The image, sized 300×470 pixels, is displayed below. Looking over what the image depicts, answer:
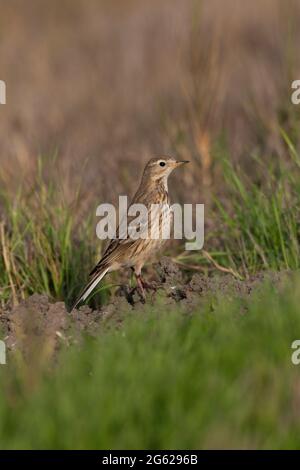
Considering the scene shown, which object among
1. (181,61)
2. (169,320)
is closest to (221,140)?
(181,61)

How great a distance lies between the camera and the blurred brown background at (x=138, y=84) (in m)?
10.4

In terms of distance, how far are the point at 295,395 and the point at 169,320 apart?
103cm

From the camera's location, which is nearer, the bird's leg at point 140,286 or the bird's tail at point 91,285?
the bird's leg at point 140,286

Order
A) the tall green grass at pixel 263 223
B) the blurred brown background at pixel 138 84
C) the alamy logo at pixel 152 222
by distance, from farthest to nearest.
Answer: the blurred brown background at pixel 138 84
the tall green grass at pixel 263 223
the alamy logo at pixel 152 222

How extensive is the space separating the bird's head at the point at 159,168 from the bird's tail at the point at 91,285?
0.95 m

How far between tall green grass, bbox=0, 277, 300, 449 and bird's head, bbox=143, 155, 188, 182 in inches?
91.4

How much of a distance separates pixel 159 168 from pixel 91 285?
121cm

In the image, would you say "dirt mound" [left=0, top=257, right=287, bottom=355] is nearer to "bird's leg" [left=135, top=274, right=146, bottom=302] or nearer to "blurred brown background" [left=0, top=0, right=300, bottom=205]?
"bird's leg" [left=135, top=274, right=146, bottom=302]

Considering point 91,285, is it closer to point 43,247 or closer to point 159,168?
point 43,247

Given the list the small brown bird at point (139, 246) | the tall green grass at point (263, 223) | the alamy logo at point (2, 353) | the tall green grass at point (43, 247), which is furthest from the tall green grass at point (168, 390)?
the tall green grass at point (43, 247)

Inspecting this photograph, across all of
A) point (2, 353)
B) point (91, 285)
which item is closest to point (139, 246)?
point (91, 285)

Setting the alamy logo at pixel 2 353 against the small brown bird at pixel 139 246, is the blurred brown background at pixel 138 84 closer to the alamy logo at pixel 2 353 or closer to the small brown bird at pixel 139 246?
the small brown bird at pixel 139 246

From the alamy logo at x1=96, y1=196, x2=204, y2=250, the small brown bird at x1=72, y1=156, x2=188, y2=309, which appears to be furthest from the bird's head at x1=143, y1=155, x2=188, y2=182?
the alamy logo at x1=96, y1=196, x2=204, y2=250

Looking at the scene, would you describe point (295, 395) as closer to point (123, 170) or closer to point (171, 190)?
point (171, 190)
